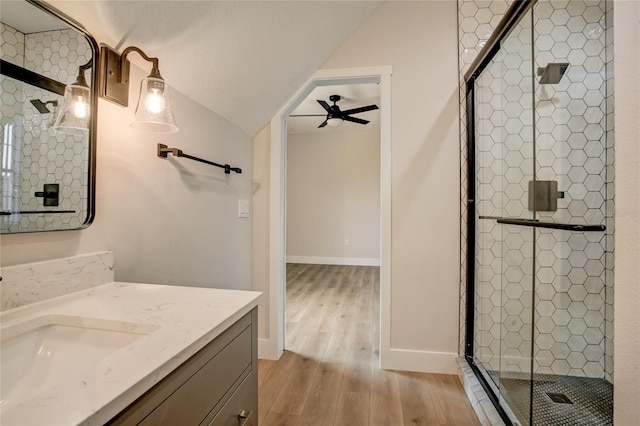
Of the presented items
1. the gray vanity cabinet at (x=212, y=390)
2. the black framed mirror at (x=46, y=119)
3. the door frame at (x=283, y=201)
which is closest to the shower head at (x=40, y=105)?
the black framed mirror at (x=46, y=119)

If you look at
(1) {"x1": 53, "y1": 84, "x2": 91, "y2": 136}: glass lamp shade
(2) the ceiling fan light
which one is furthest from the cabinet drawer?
(2) the ceiling fan light

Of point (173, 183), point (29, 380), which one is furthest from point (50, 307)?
point (173, 183)

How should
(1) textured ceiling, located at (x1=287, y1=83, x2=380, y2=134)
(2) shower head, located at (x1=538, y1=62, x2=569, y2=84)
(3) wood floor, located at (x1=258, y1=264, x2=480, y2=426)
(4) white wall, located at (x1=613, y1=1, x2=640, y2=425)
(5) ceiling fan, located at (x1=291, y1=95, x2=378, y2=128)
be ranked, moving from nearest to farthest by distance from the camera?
(4) white wall, located at (x1=613, y1=1, x2=640, y2=425) < (3) wood floor, located at (x1=258, y1=264, x2=480, y2=426) < (2) shower head, located at (x1=538, y1=62, x2=569, y2=84) < (1) textured ceiling, located at (x1=287, y1=83, x2=380, y2=134) < (5) ceiling fan, located at (x1=291, y1=95, x2=378, y2=128)

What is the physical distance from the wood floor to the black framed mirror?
1.32m

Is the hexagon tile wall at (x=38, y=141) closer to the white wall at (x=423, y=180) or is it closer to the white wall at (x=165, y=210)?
the white wall at (x=165, y=210)

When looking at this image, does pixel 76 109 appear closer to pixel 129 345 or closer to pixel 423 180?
pixel 129 345

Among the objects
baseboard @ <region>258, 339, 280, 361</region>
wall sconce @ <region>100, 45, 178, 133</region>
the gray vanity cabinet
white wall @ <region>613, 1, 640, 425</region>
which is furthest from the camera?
baseboard @ <region>258, 339, 280, 361</region>

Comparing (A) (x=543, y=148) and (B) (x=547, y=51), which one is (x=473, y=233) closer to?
(A) (x=543, y=148)

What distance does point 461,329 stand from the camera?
183 cm

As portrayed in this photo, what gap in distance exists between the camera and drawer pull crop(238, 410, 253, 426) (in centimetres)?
83

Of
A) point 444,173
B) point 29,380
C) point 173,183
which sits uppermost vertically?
point 444,173

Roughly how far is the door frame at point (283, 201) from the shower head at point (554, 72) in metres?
0.86

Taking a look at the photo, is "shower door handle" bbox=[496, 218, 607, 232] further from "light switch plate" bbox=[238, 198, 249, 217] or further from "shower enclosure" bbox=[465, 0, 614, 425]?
"light switch plate" bbox=[238, 198, 249, 217]

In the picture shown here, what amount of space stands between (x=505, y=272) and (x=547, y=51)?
126cm
